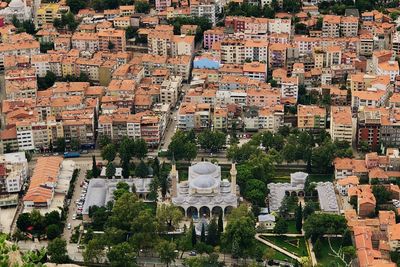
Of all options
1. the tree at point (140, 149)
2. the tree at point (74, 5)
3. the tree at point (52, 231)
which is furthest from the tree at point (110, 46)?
the tree at point (52, 231)

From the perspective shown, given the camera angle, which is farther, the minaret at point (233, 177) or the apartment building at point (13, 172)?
the apartment building at point (13, 172)

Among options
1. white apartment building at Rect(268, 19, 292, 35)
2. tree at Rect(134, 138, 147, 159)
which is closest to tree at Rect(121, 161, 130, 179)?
tree at Rect(134, 138, 147, 159)

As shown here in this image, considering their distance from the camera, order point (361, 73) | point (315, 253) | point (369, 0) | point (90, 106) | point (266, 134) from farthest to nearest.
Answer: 1. point (369, 0)
2. point (361, 73)
3. point (90, 106)
4. point (266, 134)
5. point (315, 253)

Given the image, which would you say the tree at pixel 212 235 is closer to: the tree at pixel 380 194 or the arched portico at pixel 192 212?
the arched portico at pixel 192 212

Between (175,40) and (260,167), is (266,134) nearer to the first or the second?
(260,167)

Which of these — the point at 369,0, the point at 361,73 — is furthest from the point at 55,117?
the point at 369,0

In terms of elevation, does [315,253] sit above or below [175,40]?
below
